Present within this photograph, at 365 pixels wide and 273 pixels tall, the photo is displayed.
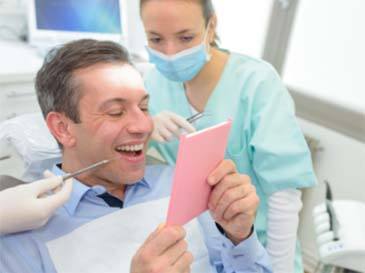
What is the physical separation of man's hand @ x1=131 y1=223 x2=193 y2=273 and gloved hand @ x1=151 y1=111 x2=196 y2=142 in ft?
1.74

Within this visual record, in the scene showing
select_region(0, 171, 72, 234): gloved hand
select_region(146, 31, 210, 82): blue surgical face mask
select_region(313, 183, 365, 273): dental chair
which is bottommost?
select_region(313, 183, 365, 273): dental chair

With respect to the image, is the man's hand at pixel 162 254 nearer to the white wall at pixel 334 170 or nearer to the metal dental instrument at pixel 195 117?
the metal dental instrument at pixel 195 117

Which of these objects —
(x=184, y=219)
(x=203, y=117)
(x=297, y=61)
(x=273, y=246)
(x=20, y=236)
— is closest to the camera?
(x=184, y=219)

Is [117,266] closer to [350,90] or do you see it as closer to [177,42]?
[177,42]

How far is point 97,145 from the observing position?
3.38ft

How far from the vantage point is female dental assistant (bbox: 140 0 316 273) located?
1145 mm

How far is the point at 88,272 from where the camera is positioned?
940 mm

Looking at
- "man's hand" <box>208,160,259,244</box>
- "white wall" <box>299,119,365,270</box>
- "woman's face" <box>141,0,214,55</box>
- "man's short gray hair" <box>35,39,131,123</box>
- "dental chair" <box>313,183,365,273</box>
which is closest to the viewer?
"man's hand" <box>208,160,259,244</box>

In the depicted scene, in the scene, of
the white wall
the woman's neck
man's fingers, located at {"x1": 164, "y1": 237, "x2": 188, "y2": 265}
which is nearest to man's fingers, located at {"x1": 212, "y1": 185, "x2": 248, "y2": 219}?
man's fingers, located at {"x1": 164, "y1": 237, "x2": 188, "y2": 265}

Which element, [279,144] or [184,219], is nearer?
[184,219]

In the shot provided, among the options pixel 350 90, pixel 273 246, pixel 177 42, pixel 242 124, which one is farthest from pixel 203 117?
pixel 350 90

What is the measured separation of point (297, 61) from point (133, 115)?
1410 millimetres

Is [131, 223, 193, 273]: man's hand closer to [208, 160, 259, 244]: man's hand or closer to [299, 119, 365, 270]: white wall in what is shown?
[208, 160, 259, 244]: man's hand

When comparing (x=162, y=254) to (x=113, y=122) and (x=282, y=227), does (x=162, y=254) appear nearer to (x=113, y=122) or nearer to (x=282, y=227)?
(x=113, y=122)
